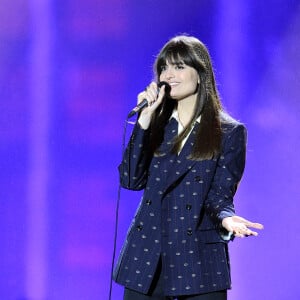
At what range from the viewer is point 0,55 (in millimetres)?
2498

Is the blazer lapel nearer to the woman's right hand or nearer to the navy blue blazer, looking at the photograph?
the navy blue blazer

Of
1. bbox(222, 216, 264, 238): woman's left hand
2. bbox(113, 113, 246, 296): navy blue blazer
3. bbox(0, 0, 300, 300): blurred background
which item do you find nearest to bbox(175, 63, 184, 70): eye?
bbox(113, 113, 246, 296): navy blue blazer

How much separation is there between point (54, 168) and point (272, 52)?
1019 millimetres

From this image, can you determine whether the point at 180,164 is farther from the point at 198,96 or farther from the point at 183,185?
the point at 198,96

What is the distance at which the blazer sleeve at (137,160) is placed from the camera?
65.9 inches

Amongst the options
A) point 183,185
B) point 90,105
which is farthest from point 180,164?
point 90,105

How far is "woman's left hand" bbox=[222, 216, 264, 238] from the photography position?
1.46 metres

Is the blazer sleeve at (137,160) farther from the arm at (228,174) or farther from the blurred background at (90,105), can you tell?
the blurred background at (90,105)

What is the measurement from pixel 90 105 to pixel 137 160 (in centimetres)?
94

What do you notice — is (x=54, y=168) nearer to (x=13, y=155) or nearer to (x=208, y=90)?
(x=13, y=155)

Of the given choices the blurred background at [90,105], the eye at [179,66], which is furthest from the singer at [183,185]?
the blurred background at [90,105]

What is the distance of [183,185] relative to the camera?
164 cm

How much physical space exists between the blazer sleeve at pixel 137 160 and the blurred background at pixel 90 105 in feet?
2.90

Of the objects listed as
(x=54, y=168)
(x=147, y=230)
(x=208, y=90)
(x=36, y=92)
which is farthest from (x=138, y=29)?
A: (x=147, y=230)
